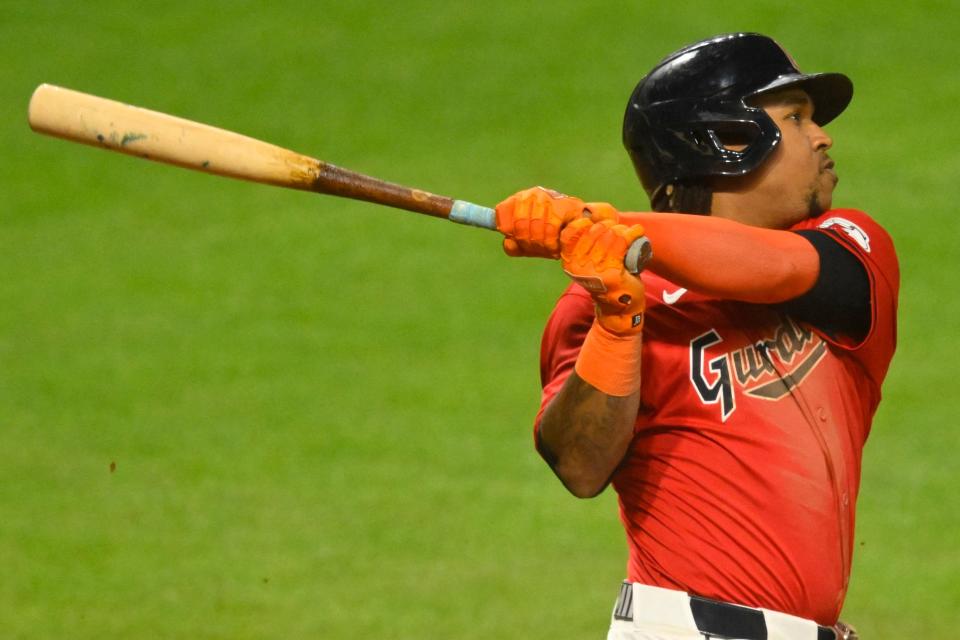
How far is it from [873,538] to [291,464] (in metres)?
2.99

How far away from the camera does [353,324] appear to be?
9.08m

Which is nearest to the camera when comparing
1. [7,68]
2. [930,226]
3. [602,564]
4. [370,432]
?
[602,564]

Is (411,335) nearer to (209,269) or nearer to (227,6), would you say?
(209,269)

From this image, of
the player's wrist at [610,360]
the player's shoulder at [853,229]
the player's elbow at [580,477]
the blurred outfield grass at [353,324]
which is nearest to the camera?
the player's wrist at [610,360]

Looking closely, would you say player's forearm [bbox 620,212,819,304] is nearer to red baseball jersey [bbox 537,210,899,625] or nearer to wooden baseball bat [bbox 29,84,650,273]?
red baseball jersey [bbox 537,210,899,625]

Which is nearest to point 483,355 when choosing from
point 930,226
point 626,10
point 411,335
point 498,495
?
point 411,335

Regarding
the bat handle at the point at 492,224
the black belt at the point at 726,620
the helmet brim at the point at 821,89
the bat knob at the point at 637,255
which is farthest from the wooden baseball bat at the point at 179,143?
the black belt at the point at 726,620

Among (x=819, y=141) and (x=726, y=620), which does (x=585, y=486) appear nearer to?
(x=726, y=620)

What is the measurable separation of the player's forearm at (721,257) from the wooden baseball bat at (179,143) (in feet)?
2.12

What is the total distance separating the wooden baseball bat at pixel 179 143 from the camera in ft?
11.0

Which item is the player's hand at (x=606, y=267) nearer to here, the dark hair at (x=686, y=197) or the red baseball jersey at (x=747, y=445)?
the red baseball jersey at (x=747, y=445)

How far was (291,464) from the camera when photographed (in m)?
7.71

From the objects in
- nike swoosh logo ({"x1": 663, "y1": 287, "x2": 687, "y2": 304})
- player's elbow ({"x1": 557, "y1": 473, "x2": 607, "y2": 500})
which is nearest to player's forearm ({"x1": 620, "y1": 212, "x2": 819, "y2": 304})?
nike swoosh logo ({"x1": 663, "y1": 287, "x2": 687, "y2": 304})

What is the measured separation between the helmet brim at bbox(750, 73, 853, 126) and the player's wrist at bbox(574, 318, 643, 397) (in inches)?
28.4
